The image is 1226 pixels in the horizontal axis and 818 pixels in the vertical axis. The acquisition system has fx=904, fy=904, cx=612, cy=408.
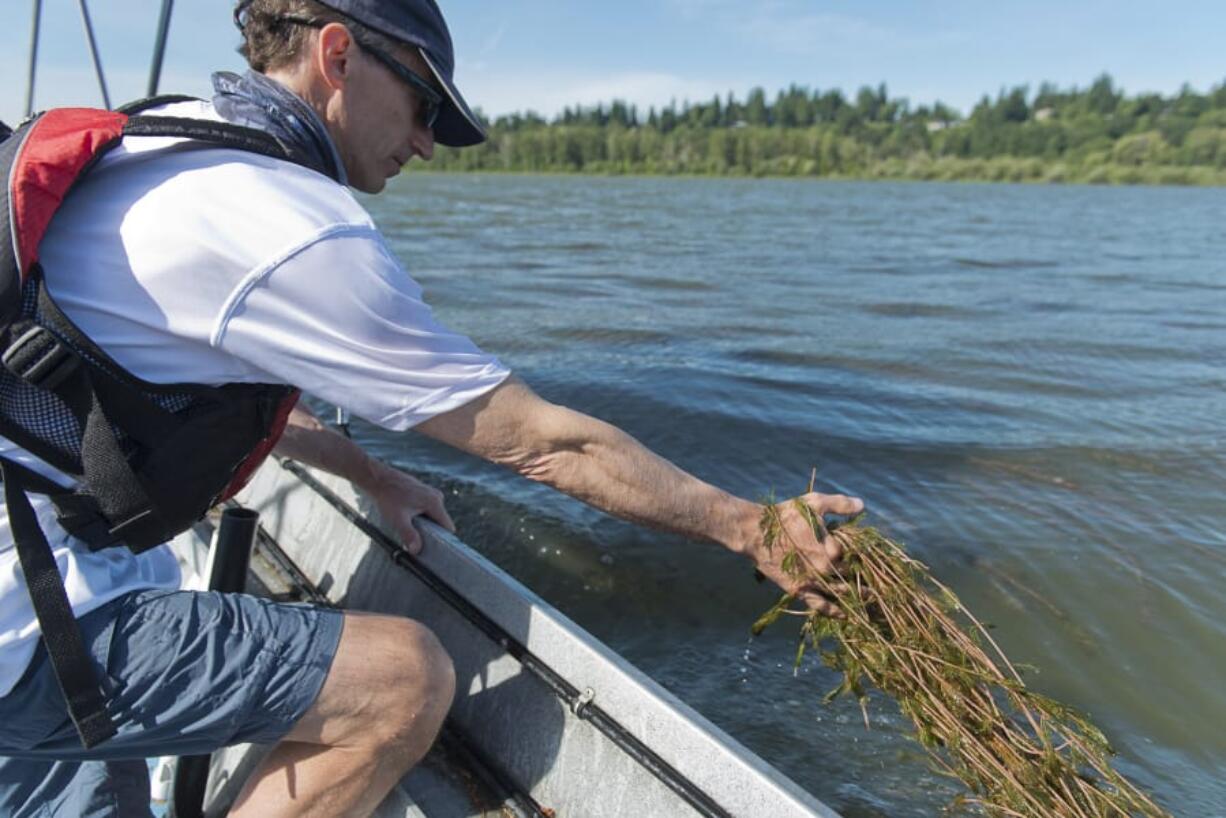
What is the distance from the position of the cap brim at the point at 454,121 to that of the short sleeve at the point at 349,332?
22.2 inches

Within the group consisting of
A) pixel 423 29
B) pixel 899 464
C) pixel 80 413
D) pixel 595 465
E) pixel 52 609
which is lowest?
pixel 899 464

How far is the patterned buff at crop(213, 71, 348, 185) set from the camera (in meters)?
2.08

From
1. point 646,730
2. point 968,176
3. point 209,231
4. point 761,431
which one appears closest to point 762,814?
point 646,730

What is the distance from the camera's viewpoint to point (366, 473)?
10.4 ft

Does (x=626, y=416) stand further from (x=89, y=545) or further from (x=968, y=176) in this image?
Answer: (x=968, y=176)

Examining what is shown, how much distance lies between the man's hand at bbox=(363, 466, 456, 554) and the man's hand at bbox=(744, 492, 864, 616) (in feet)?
4.03

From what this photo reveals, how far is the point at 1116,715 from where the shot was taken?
4.41m

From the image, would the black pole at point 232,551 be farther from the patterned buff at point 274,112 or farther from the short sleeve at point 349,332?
the patterned buff at point 274,112

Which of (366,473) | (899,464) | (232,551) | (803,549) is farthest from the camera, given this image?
(899,464)

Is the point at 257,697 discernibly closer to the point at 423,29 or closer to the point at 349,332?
the point at 349,332

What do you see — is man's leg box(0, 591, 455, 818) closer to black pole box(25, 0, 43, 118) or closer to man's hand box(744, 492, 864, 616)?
man's hand box(744, 492, 864, 616)

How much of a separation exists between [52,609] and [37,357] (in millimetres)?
526

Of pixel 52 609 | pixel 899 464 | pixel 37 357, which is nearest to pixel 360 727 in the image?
pixel 52 609

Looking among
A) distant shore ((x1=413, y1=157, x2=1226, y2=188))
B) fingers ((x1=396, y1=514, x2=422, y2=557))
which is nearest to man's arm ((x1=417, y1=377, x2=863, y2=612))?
fingers ((x1=396, y1=514, x2=422, y2=557))
